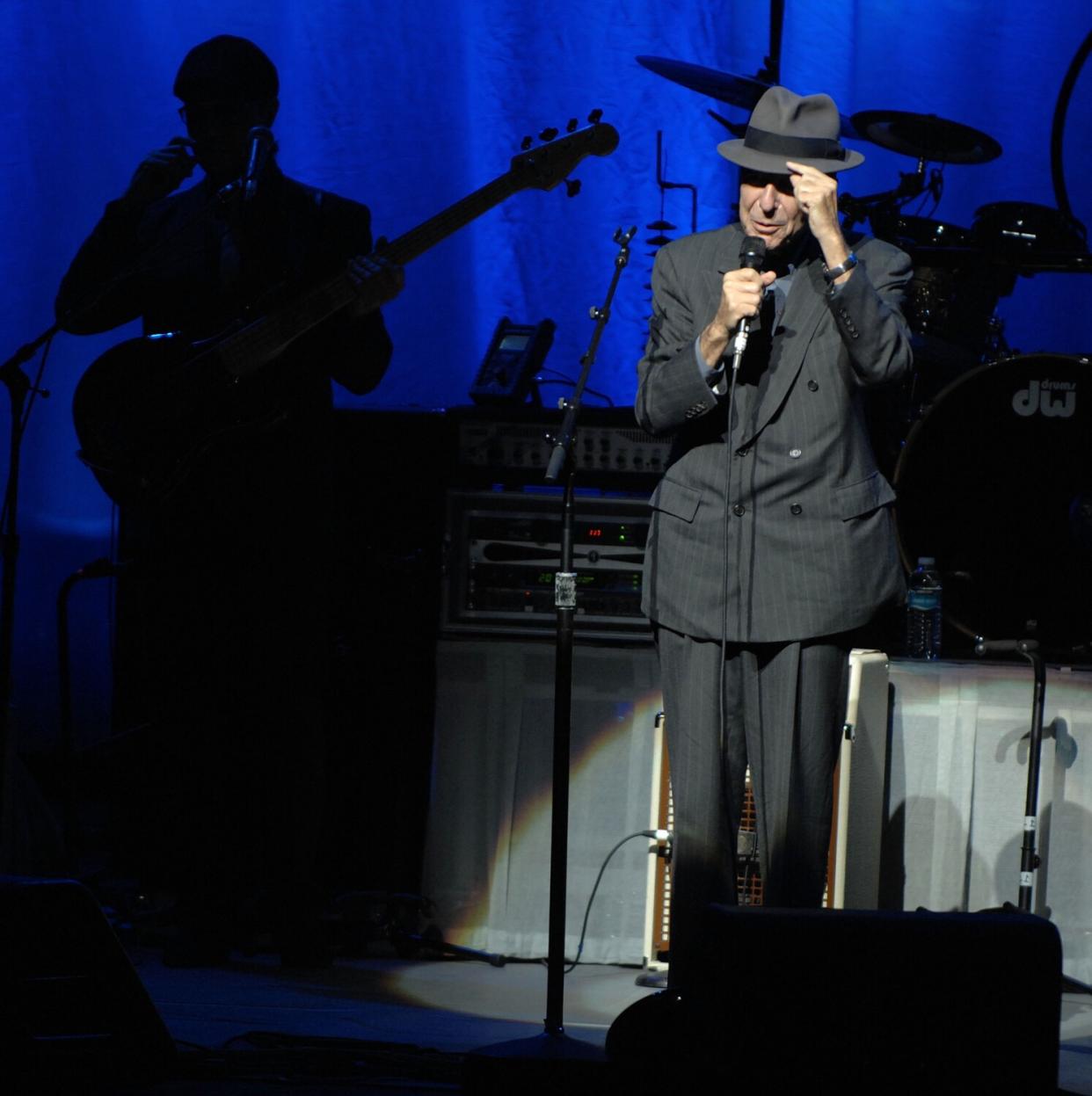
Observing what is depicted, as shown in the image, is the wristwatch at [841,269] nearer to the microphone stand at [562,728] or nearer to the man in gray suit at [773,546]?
the man in gray suit at [773,546]

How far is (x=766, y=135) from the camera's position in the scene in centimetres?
277

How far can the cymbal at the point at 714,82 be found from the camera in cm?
411

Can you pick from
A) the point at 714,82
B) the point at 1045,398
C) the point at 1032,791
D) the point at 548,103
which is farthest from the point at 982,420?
the point at 548,103

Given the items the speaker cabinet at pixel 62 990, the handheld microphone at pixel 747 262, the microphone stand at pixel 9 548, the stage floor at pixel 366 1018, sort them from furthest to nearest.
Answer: the microphone stand at pixel 9 548 → the stage floor at pixel 366 1018 → the handheld microphone at pixel 747 262 → the speaker cabinet at pixel 62 990

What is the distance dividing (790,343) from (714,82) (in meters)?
1.61

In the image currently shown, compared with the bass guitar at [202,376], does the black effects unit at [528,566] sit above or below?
below

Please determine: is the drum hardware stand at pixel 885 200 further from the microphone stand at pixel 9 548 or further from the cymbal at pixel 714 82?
the microphone stand at pixel 9 548

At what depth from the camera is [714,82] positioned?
4.13 m

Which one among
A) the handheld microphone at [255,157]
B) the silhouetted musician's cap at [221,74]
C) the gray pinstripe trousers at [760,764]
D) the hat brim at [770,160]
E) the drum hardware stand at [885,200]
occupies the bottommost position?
the gray pinstripe trousers at [760,764]

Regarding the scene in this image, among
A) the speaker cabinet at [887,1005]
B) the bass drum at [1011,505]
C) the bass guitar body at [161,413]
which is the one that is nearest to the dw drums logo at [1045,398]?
the bass drum at [1011,505]

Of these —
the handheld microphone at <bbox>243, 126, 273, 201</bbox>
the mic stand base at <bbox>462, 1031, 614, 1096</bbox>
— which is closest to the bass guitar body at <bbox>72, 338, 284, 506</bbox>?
the handheld microphone at <bbox>243, 126, 273, 201</bbox>

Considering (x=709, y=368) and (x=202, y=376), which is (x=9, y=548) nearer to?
(x=202, y=376)

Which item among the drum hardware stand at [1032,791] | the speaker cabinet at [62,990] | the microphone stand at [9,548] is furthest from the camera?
the microphone stand at [9,548]

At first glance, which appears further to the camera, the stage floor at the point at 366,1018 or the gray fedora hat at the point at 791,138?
the stage floor at the point at 366,1018
